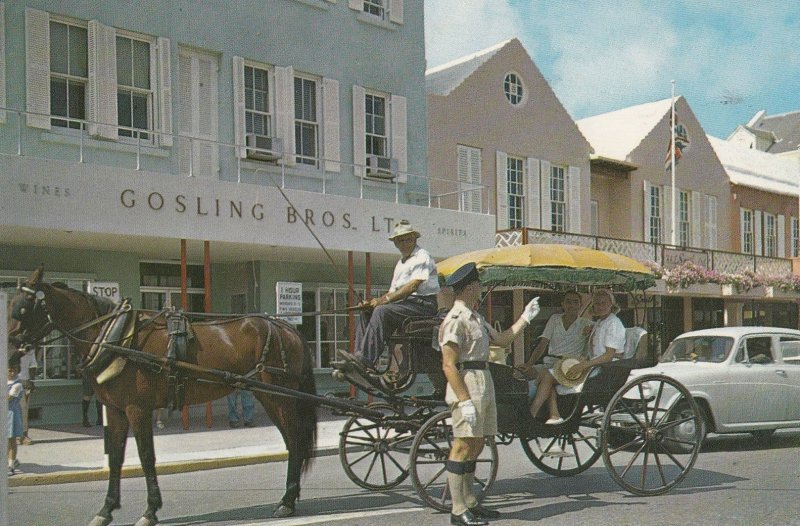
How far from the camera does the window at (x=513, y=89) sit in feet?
78.8

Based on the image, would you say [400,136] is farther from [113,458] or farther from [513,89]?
[113,458]

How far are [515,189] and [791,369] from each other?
12.4 metres

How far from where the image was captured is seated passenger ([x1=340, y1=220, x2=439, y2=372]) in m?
8.21

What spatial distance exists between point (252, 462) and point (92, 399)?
17.6 feet

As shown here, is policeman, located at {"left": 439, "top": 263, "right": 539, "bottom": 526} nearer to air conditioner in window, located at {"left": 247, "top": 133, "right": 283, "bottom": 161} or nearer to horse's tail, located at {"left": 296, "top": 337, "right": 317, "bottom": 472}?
horse's tail, located at {"left": 296, "top": 337, "right": 317, "bottom": 472}

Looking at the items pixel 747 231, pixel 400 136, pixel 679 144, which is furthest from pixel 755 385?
pixel 747 231

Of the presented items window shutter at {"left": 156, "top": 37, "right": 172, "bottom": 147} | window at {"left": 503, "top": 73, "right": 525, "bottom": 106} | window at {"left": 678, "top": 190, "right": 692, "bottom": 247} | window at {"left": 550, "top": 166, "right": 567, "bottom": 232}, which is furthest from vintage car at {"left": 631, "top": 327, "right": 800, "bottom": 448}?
window at {"left": 678, "top": 190, "right": 692, "bottom": 247}

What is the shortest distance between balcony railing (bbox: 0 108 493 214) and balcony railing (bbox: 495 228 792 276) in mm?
1263

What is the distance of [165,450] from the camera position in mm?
12820

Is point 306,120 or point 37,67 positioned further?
point 306,120

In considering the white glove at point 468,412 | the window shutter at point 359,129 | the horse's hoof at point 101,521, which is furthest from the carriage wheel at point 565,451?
the window shutter at point 359,129

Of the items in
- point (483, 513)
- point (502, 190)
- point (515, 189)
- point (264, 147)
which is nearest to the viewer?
point (483, 513)

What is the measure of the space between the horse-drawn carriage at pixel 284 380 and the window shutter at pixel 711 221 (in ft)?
78.3

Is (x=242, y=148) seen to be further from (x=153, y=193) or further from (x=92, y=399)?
(x=92, y=399)
